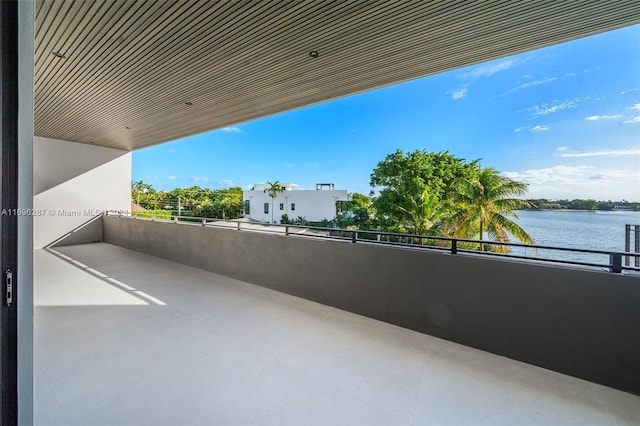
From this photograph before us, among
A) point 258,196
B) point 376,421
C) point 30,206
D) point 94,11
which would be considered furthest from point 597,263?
point 258,196

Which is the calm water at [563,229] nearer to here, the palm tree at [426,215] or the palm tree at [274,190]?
the palm tree at [426,215]

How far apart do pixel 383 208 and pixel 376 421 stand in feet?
44.1

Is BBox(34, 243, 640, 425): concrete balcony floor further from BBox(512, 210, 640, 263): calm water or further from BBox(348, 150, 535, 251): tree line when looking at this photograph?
BBox(512, 210, 640, 263): calm water

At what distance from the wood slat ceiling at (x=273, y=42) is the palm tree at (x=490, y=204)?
26.0 ft

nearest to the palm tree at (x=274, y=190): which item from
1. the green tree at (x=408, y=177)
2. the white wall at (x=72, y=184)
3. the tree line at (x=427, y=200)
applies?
the tree line at (x=427, y=200)

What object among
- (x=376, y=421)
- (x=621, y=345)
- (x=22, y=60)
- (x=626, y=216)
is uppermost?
(x=22, y=60)

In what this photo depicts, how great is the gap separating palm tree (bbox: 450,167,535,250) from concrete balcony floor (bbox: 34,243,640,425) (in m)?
8.44

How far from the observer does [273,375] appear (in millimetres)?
1979

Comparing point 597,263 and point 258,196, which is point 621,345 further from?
point 258,196

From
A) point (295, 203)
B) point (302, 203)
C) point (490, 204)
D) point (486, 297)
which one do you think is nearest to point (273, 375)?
point (486, 297)

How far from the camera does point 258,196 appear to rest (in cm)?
2045

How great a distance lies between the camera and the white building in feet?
60.0

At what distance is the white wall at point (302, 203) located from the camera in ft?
59.9

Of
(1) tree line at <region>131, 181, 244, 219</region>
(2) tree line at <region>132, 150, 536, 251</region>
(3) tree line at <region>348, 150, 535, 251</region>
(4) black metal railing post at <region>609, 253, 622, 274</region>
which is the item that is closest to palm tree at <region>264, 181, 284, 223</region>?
(2) tree line at <region>132, 150, 536, 251</region>
